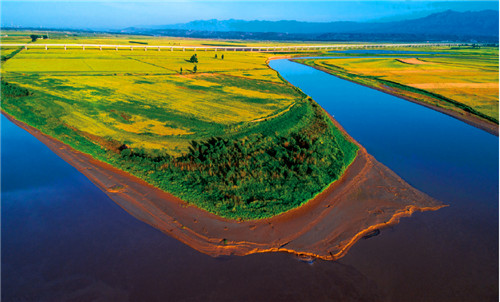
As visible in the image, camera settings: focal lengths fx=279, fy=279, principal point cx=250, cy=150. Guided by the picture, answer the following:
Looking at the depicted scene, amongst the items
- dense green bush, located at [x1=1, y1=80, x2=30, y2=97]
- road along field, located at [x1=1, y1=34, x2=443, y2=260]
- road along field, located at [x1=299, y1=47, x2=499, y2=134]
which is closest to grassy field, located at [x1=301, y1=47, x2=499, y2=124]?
road along field, located at [x1=299, y1=47, x2=499, y2=134]

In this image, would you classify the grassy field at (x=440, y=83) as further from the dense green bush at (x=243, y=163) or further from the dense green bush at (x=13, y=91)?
the dense green bush at (x=13, y=91)

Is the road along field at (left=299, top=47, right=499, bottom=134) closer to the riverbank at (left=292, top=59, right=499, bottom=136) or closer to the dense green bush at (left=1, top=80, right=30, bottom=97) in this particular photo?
the riverbank at (left=292, top=59, right=499, bottom=136)

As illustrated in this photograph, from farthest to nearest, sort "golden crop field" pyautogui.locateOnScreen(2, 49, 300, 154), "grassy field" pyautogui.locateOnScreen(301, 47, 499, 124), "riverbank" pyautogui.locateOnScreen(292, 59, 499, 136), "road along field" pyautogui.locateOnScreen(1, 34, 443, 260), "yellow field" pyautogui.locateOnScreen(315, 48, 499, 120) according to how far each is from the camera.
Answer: "yellow field" pyautogui.locateOnScreen(315, 48, 499, 120) → "grassy field" pyautogui.locateOnScreen(301, 47, 499, 124) → "riverbank" pyautogui.locateOnScreen(292, 59, 499, 136) → "golden crop field" pyautogui.locateOnScreen(2, 49, 300, 154) → "road along field" pyautogui.locateOnScreen(1, 34, 443, 260)

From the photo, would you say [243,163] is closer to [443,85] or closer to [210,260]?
[210,260]

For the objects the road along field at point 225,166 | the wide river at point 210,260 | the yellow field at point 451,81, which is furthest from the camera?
the yellow field at point 451,81

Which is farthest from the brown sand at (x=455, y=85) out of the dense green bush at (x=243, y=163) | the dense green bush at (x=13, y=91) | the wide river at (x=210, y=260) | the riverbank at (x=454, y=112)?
the dense green bush at (x=13, y=91)

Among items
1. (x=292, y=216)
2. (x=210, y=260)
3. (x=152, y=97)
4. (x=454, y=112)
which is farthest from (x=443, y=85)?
(x=210, y=260)

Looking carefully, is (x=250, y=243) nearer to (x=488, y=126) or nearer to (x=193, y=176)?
(x=193, y=176)
